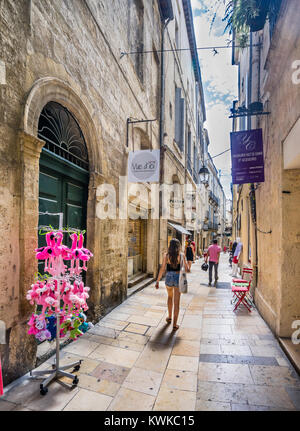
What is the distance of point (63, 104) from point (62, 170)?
1040 millimetres

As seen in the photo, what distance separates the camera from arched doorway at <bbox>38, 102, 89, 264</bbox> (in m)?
3.72

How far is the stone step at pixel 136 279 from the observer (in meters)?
7.74

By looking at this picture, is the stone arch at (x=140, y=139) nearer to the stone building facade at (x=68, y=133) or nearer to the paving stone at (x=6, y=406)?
the stone building facade at (x=68, y=133)

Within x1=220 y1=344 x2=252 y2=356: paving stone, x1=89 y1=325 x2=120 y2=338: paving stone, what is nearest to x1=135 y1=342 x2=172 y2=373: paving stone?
x1=89 y1=325 x2=120 y2=338: paving stone

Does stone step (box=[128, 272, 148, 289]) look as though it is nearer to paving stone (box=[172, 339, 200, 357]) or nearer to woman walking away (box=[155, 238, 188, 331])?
woman walking away (box=[155, 238, 188, 331])

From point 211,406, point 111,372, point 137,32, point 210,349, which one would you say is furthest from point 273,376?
point 137,32

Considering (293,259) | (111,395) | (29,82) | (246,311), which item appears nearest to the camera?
(111,395)

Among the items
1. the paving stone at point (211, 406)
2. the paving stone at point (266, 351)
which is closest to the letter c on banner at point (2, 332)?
the paving stone at point (211, 406)

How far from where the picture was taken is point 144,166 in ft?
20.2

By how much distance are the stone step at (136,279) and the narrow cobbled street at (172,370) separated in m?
2.38

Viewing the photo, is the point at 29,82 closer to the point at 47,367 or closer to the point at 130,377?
the point at 47,367

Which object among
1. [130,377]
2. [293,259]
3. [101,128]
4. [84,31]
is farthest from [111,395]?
[84,31]

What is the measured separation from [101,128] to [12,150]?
8.55 feet

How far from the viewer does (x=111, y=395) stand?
2.68m
